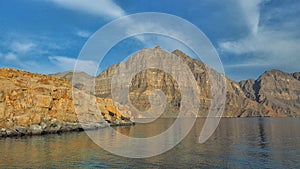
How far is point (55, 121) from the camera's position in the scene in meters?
117

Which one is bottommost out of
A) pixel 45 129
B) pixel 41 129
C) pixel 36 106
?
pixel 45 129

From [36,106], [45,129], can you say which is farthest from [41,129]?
[36,106]

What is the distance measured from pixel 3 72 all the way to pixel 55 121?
3041cm

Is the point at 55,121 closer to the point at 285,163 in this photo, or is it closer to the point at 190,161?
the point at 190,161

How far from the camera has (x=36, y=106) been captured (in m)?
111

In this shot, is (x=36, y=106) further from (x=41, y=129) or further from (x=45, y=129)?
(x=41, y=129)

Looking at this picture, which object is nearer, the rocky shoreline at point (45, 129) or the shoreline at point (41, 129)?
the shoreline at point (41, 129)

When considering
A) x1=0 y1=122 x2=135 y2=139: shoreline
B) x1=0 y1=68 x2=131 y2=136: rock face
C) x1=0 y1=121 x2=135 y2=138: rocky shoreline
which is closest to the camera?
x1=0 y1=122 x2=135 y2=139: shoreline

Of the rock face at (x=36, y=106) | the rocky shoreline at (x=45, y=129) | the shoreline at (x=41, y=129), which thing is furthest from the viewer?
the rock face at (x=36, y=106)

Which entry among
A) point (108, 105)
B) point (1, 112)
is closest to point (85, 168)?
point (1, 112)

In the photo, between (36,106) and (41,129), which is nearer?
→ (41,129)

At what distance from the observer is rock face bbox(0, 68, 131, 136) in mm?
101000

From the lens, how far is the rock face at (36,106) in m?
101

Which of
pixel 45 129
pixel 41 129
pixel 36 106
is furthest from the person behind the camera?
pixel 36 106
